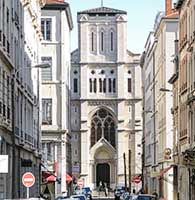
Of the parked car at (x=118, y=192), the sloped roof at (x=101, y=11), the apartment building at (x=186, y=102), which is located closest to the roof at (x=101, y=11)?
the sloped roof at (x=101, y=11)

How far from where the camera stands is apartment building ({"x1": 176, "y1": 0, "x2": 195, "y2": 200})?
182 ft

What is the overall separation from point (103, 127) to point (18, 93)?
3821 inches

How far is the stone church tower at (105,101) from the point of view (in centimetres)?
14662

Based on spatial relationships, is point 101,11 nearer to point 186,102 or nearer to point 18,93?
point 186,102

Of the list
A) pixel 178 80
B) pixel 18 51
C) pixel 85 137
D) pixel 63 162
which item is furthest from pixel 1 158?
pixel 85 137

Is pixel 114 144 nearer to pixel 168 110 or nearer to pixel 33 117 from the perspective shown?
pixel 168 110

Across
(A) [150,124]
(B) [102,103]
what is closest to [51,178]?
(A) [150,124]

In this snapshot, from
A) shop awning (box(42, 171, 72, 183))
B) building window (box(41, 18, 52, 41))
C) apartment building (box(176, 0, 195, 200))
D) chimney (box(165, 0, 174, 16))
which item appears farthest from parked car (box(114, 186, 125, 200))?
chimney (box(165, 0, 174, 16))

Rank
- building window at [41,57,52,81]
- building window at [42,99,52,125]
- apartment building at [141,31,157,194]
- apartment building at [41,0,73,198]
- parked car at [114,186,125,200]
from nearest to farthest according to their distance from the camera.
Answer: parked car at [114,186,125,200], building window at [42,99,52,125], building window at [41,57,52,81], apartment building at [41,0,73,198], apartment building at [141,31,157,194]

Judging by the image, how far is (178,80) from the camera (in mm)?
68562

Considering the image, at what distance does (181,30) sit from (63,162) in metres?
36.7

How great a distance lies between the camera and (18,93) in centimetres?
5203

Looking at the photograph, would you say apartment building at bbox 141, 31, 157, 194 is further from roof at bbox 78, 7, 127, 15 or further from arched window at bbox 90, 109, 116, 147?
roof at bbox 78, 7, 127, 15

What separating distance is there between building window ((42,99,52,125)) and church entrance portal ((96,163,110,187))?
55.0 m
